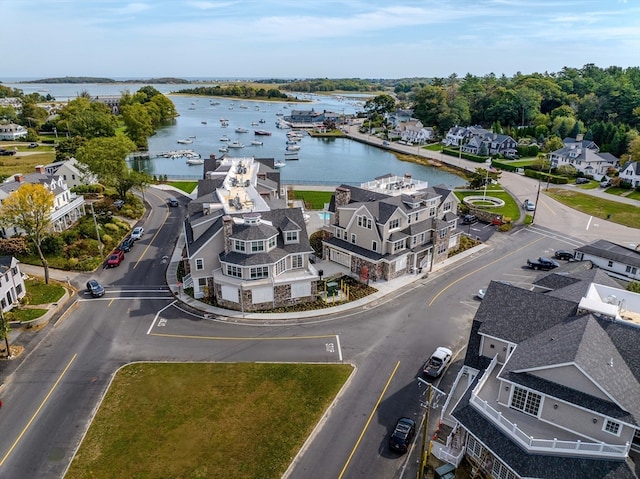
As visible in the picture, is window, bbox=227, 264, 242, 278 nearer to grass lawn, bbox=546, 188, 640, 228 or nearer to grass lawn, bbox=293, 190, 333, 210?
grass lawn, bbox=293, 190, 333, 210

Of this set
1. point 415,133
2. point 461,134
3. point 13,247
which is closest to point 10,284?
point 13,247

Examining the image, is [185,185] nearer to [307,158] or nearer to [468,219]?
[307,158]

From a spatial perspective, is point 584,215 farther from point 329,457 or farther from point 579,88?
point 579,88

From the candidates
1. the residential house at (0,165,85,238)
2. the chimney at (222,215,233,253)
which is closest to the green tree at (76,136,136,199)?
the residential house at (0,165,85,238)

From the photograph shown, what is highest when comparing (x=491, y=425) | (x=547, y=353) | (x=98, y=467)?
(x=547, y=353)

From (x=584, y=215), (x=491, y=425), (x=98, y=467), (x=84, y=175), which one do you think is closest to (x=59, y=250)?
(x=84, y=175)

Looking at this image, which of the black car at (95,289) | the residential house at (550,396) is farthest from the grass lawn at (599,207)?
the black car at (95,289)

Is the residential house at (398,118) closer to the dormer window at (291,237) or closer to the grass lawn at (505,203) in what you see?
the grass lawn at (505,203)
